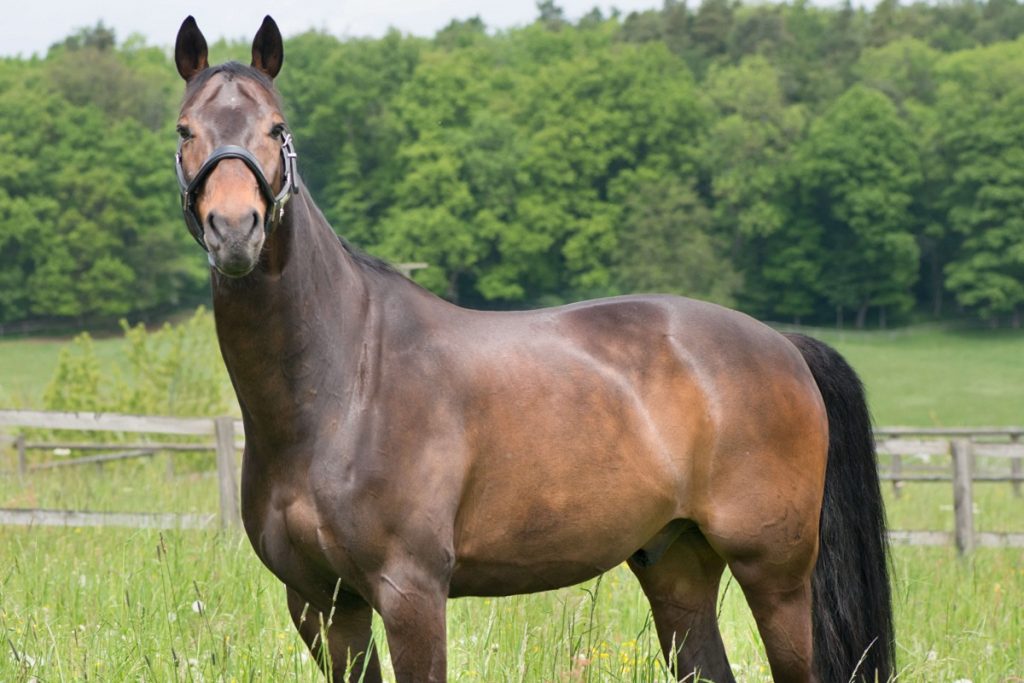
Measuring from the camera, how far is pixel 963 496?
9070 mm

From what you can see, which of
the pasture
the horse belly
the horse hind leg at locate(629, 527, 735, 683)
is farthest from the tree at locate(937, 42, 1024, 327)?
the horse belly

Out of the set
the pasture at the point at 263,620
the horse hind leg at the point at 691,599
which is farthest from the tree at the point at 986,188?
the horse hind leg at the point at 691,599

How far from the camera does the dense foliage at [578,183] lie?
58.3 metres

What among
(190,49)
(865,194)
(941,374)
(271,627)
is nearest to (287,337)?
(190,49)

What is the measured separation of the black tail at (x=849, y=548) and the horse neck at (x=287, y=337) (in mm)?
1881

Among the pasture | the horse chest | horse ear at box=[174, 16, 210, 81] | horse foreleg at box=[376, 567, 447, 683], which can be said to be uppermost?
horse ear at box=[174, 16, 210, 81]

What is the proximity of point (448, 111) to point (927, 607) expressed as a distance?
63.0m

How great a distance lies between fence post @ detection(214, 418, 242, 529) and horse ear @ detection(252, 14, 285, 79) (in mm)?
5389

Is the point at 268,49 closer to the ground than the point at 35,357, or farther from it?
farther from it

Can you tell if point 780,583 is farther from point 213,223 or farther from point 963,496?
point 963,496

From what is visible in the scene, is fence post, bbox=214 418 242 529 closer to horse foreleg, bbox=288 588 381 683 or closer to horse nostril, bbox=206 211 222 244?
horse foreleg, bbox=288 588 381 683

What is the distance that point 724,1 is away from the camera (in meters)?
89.6

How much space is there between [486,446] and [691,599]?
1151 millimetres

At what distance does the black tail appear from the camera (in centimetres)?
427
